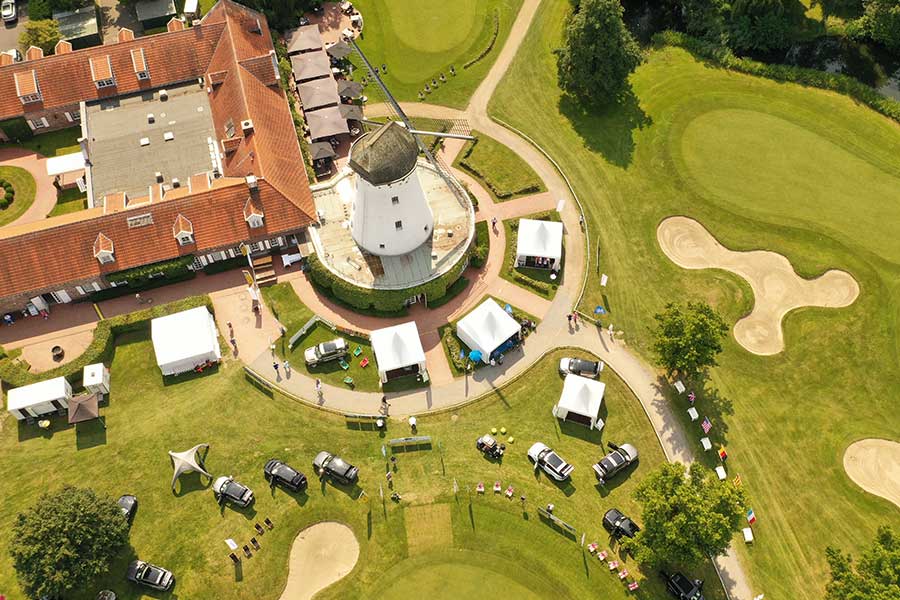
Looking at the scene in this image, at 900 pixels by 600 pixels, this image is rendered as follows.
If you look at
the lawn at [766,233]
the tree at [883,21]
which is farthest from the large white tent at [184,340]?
the tree at [883,21]

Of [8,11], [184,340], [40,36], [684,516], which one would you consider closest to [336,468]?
[184,340]

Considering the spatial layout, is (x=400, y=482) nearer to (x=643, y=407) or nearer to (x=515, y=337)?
(x=515, y=337)

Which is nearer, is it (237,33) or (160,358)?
(160,358)

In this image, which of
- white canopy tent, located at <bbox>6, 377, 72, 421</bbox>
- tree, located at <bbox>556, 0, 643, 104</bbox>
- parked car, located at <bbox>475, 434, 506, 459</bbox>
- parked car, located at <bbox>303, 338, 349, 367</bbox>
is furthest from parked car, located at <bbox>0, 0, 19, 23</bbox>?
parked car, located at <bbox>475, 434, 506, 459</bbox>

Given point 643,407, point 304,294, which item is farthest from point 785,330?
point 304,294

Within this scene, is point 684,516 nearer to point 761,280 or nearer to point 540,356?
point 540,356
